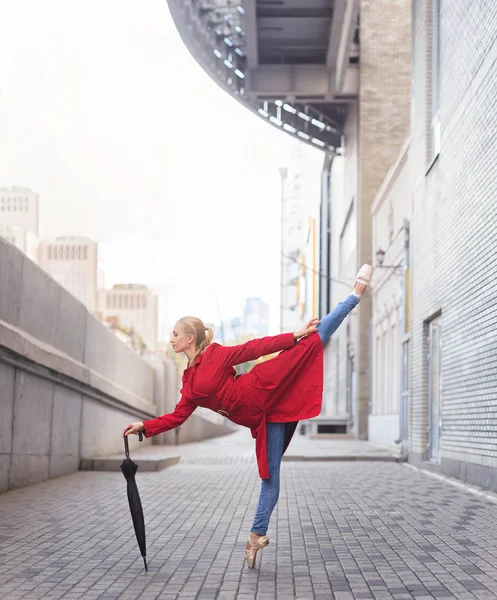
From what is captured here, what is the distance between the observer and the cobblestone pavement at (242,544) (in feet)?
20.0

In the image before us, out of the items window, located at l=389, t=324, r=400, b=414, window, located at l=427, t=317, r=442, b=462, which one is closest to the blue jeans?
window, located at l=427, t=317, r=442, b=462

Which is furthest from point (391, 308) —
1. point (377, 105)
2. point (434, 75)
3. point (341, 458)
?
point (434, 75)

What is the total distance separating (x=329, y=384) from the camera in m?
59.3

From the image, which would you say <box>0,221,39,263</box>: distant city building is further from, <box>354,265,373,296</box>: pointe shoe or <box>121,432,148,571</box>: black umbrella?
<box>354,265,373,296</box>: pointe shoe

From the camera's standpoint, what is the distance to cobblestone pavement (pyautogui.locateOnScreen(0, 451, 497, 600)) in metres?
6.08

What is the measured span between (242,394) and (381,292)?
26305 millimetres

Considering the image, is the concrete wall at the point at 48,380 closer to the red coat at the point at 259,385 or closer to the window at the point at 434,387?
the red coat at the point at 259,385

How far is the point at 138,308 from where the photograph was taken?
193 meters

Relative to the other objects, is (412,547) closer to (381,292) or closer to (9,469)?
(9,469)

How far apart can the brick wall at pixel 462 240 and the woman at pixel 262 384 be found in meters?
6.38

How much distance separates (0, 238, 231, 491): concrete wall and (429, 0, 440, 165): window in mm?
6424

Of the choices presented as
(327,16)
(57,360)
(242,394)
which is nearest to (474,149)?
(57,360)

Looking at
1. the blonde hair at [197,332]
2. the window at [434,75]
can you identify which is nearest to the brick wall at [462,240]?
the window at [434,75]

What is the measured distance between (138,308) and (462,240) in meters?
180
